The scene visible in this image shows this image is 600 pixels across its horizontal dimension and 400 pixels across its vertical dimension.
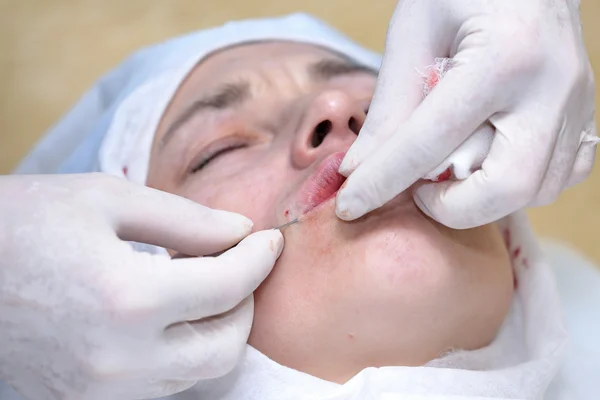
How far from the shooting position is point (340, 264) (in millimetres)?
815

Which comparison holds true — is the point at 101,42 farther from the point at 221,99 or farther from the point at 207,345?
the point at 207,345

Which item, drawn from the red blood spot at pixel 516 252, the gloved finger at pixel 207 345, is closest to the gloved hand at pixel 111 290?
the gloved finger at pixel 207 345

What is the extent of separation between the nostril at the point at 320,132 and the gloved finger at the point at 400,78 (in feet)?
0.26

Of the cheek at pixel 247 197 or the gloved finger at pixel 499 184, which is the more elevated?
the gloved finger at pixel 499 184

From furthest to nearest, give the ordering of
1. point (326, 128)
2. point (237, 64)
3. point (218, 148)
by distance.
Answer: point (237, 64) → point (218, 148) → point (326, 128)

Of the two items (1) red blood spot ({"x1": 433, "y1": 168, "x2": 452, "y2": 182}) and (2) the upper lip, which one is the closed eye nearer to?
(2) the upper lip

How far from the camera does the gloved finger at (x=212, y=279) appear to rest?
2.41ft

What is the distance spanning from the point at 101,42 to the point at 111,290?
1.38m

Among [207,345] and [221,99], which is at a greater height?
[221,99]

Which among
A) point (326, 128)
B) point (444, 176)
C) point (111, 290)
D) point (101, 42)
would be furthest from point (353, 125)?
point (101, 42)

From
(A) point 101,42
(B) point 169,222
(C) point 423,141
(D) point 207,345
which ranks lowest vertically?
(A) point 101,42

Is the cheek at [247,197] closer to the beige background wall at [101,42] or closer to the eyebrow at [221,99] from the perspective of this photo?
the eyebrow at [221,99]

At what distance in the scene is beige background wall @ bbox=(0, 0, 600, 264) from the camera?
1.77m

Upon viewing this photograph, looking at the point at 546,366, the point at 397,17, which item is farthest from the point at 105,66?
the point at 546,366
